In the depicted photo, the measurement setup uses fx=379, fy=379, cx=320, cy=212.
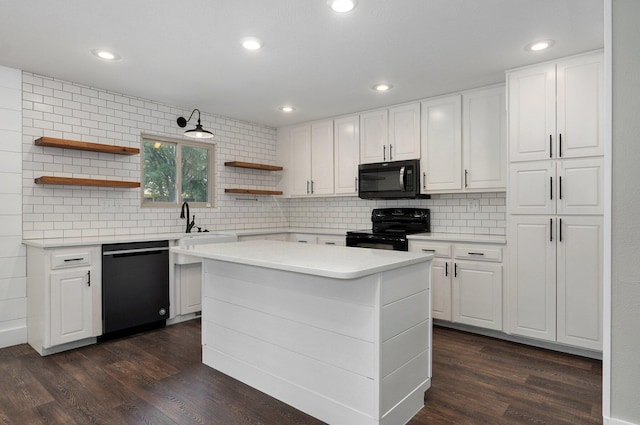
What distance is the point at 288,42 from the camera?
9.36ft

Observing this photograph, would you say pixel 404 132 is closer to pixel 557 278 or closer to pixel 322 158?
pixel 322 158

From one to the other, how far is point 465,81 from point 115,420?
3910mm

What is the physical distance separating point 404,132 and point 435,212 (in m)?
1.02

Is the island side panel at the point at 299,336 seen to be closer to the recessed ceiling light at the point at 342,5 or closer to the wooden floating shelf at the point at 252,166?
the recessed ceiling light at the point at 342,5

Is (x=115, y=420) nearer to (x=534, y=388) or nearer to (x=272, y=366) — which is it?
(x=272, y=366)

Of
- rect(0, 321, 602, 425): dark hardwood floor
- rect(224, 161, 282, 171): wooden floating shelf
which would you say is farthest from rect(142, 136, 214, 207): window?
rect(0, 321, 602, 425): dark hardwood floor

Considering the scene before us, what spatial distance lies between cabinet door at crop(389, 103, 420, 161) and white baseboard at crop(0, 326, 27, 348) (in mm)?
4118

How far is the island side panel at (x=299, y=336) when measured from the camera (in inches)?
79.4

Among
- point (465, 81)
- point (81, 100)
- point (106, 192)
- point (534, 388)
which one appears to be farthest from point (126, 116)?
point (534, 388)

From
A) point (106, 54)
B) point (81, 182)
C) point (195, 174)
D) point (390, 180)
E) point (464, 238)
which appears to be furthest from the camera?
point (195, 174)

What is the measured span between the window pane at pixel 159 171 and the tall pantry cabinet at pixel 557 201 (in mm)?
3731

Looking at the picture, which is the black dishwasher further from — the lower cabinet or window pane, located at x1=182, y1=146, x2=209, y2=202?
the lower cabinet

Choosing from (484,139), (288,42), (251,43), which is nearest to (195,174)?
(251,43)

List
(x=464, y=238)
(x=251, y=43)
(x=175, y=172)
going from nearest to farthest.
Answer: (x=251, y=43)
(x=464, y=238)
(x=175, y=172)
